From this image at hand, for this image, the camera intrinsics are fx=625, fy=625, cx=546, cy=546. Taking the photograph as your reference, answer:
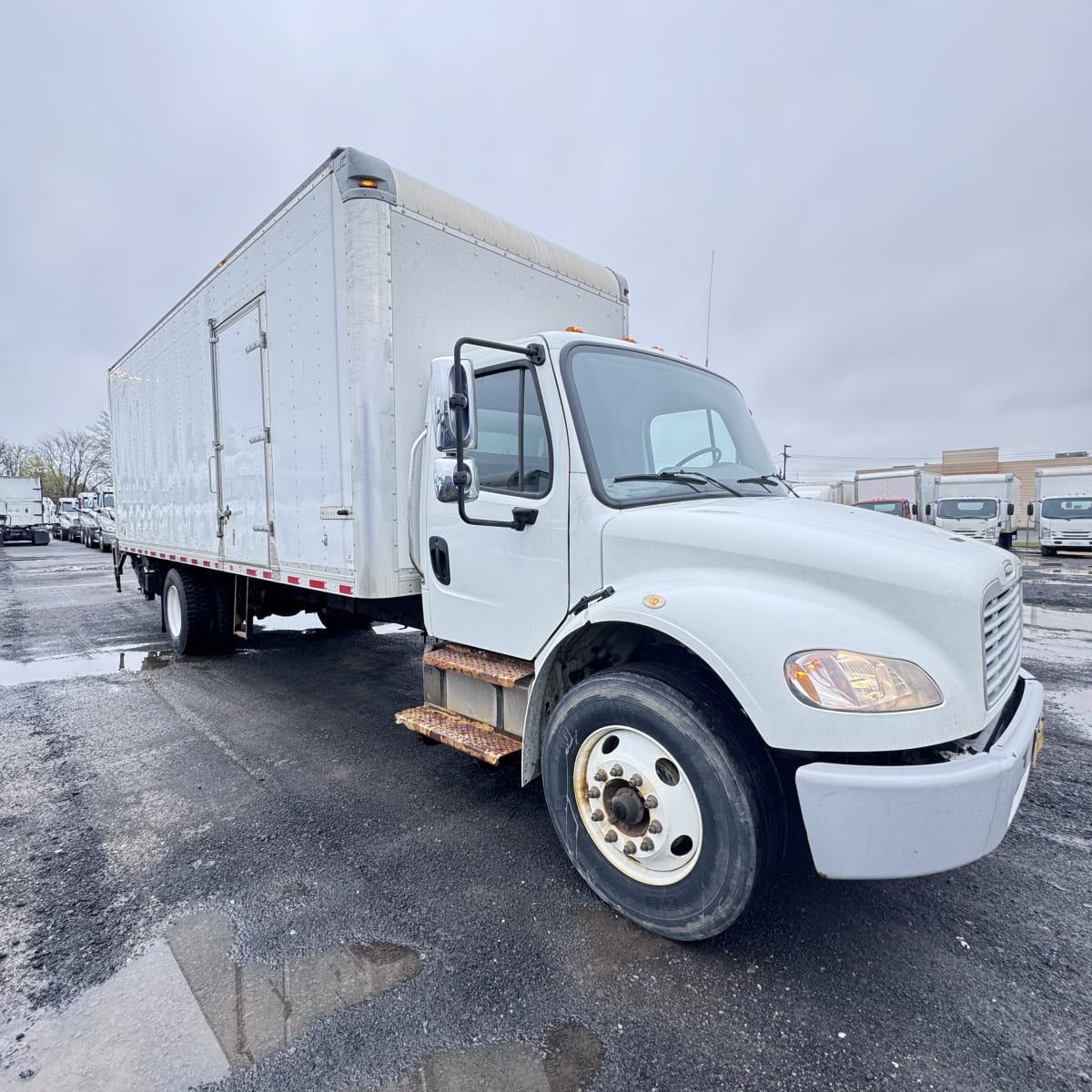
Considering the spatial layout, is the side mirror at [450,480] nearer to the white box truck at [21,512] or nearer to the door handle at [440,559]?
the door handle at [440,559]

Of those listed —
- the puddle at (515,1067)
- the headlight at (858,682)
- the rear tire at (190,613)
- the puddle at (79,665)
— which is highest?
the headlight at (858,682)

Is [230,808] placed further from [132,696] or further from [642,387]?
[642,387]

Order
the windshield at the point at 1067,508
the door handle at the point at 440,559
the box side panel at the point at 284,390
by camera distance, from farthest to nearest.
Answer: the windshield at the point at 1067,508 < the box side panel at the point at 284,390 < the door handle at the point at 440,559

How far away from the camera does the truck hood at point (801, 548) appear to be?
82.9 inches

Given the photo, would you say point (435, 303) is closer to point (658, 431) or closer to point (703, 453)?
point (658, 431)

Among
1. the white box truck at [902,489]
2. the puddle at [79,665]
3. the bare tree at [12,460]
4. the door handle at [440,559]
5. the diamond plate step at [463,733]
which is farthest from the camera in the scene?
the bare tree at [12,460]

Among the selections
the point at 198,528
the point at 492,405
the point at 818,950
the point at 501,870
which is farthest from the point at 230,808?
the point at 198,528

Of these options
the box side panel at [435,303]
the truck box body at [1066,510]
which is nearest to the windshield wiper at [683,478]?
the box side panel at [435,303]

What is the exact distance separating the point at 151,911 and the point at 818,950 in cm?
272

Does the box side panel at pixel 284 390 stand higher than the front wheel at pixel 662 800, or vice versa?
the box side panel at pixel 284 390

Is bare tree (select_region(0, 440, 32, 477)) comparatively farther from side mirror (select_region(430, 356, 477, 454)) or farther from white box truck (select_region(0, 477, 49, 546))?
side mirror (select_region(430, 356, 477, 454))

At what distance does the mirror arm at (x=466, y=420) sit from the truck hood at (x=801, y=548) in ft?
1.52

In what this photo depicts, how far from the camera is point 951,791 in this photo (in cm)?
190

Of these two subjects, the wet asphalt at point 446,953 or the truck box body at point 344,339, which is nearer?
the wet asphalt at point 446,953
